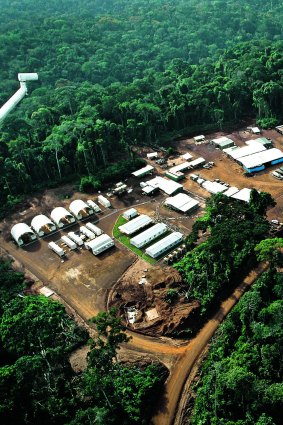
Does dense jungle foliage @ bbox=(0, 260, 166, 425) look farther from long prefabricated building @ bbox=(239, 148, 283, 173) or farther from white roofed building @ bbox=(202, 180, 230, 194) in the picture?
long prefabricated building @ bbox=(239, 148, 283, 173)

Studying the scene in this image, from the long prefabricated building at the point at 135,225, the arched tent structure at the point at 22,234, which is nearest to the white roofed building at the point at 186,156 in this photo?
the long prefabricated building at the point at 135,225

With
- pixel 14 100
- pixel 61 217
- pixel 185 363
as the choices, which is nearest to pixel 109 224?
pixel 61 217

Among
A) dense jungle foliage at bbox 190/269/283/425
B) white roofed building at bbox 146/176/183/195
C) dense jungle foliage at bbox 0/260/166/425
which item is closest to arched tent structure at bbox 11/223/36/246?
dense jungle foliage at bbox 0/260/166/425

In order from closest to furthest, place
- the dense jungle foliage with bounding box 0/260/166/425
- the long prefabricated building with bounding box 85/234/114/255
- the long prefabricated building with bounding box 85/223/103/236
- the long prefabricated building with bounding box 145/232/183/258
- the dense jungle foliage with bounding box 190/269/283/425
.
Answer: the dense jungle foliage with bounding box 190/269/283/425
the dense jungle foliage with bounding box 0/260/166/425
the long prefabricated building with bounding box 145/232/183/258
the long prefabricated building with bounding box 85/234/114/255
the long prefabricated building with bounding box 85/223/103/236

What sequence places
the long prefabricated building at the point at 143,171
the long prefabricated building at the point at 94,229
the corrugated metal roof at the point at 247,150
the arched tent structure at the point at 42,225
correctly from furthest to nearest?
the corrugated metal roof at the point at 247,150, the long prefabricated building at the point at 143,171, the arched tent structure at the point at 42,225, the long prefabricated building at the point at 94,229

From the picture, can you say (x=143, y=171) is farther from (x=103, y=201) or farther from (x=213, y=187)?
(x=213, y=187)

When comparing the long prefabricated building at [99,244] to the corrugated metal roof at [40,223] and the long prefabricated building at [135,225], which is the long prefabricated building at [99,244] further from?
the corrugated metal roof at [40,223]
